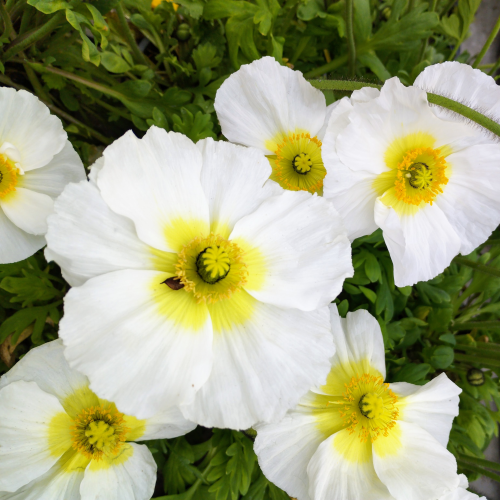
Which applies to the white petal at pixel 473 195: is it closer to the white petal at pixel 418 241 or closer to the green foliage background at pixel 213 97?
the white petal at pixel 418 241

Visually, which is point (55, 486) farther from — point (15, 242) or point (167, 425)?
point (15, 242)

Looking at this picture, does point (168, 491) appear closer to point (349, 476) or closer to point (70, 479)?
point (70, 479)

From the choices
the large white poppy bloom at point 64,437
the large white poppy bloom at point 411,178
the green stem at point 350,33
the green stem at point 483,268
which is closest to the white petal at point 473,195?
the large white poppy bloom at point 411,178

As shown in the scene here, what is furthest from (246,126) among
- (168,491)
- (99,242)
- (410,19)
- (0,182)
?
(168,491)

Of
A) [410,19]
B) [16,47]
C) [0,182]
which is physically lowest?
[0,182]

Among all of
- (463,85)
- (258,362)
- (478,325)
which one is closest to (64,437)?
(258,362)

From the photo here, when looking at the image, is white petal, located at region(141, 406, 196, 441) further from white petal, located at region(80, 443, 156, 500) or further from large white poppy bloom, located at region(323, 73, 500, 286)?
large white poppy bloom, located at region(323, 73, 500, 286)
